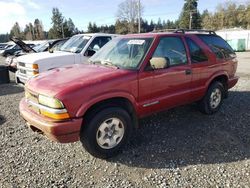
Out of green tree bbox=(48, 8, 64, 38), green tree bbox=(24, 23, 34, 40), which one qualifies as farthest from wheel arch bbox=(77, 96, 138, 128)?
green tree bbox=(24, 23, 34, 40)

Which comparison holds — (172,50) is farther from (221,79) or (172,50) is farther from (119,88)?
(221,79)

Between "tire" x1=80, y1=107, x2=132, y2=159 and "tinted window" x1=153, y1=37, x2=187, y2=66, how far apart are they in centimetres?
125

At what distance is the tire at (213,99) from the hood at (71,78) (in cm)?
226

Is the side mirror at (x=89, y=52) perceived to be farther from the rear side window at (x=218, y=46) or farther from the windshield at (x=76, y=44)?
the rear side window at (x=218, y=46)

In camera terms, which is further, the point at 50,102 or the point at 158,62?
the point at 158,62

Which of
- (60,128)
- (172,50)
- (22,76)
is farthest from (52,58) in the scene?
(60,128)

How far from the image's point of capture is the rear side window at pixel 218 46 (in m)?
5.22

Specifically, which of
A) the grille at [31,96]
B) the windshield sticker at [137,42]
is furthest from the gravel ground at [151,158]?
the windshield sticker at [137,42]

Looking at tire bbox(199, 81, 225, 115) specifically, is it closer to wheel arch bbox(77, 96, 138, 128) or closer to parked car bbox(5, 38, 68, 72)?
wheel arch bbox(77, 96, 138, 128)

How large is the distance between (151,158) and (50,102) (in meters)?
1.71

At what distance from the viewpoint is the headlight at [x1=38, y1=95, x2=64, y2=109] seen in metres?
3.17

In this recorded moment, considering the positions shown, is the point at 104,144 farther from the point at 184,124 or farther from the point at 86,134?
the point at 184,124

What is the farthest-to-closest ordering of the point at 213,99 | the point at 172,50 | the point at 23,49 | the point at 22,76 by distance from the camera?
the point at 23,49 < the point at 22,76 < the point at 213,99 < the point at 172,50

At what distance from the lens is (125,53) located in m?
4.30
